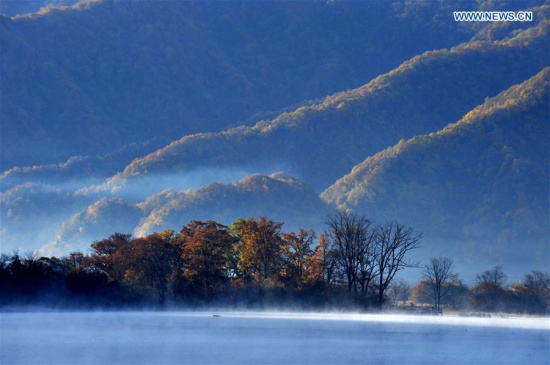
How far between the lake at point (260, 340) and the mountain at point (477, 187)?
10928cm

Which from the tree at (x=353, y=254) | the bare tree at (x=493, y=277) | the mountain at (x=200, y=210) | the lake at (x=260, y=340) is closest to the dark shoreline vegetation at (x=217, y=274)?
the tree at (x=353, y=254)

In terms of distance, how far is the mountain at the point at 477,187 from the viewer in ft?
554

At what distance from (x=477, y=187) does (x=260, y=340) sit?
149240mm

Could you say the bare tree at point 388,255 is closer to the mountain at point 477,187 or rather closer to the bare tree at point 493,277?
the bare tree at point 493,277

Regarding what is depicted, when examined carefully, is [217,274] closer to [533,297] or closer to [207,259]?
[207,259]

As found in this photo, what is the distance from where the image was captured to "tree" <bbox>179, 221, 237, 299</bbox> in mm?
66375

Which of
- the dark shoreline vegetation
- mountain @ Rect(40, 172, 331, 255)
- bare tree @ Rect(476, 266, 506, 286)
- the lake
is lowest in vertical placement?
the lake

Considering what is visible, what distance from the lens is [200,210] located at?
17612cm

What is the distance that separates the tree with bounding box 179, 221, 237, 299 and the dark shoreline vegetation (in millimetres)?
70

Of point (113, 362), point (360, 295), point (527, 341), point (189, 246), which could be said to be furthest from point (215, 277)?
point (113, 362)

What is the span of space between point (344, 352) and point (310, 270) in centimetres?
3244

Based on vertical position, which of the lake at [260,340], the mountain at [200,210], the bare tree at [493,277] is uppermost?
the mountain at [200,210]

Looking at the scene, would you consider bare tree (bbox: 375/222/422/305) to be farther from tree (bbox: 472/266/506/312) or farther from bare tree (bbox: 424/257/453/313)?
tree (bbox: 472/266/506/312)

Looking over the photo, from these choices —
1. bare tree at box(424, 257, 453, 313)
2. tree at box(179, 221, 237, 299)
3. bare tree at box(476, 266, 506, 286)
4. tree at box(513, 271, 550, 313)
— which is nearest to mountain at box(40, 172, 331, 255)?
bare tree at box(476, 266, 506, 286)
